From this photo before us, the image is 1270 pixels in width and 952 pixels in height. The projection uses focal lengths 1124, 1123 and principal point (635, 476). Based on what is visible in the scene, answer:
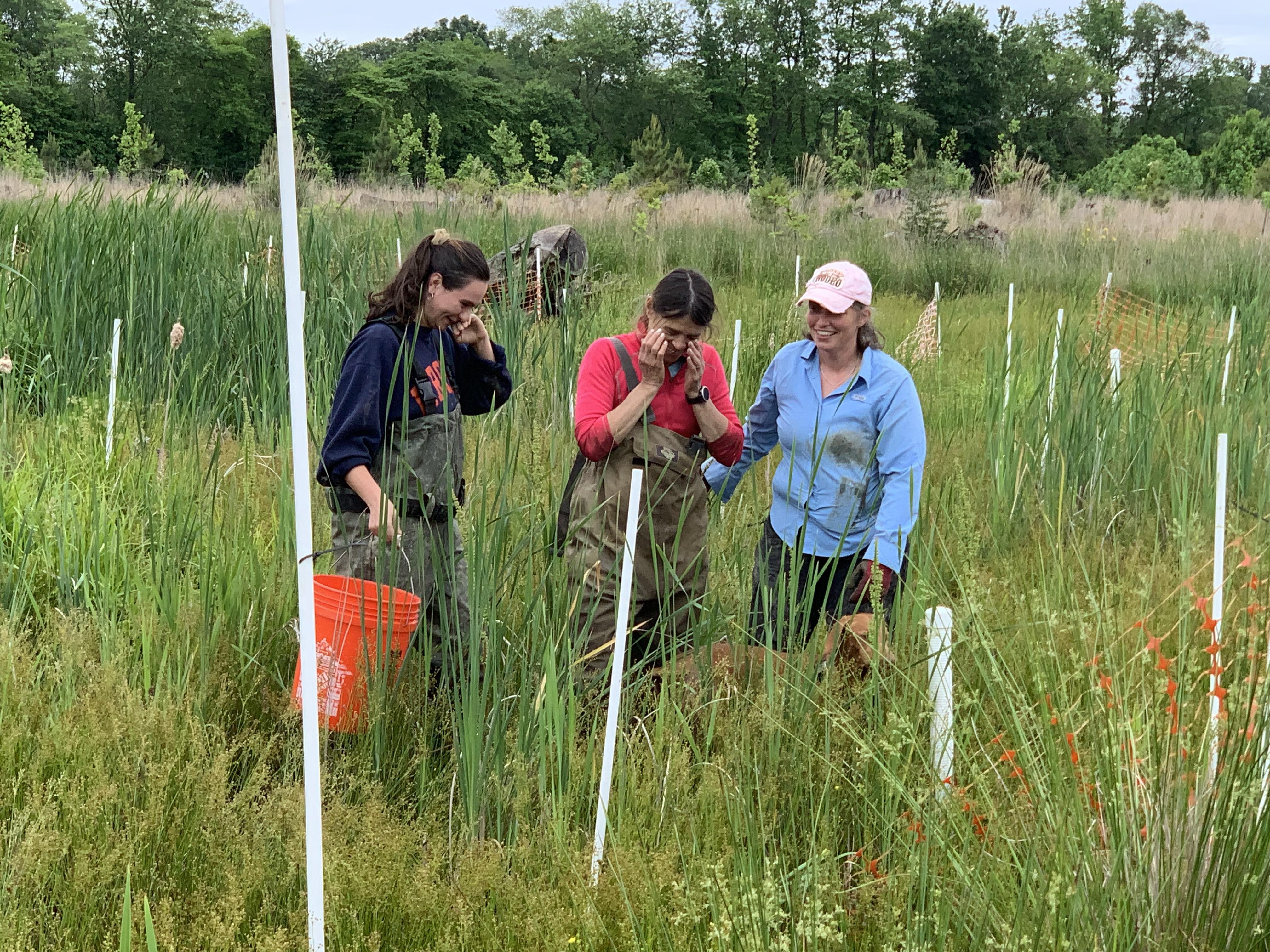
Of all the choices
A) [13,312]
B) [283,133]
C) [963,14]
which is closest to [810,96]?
[963,14]

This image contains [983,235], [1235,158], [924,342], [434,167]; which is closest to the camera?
[924,342]

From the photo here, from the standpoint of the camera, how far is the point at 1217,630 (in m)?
1.63

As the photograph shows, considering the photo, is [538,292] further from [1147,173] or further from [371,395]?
[1147,173]

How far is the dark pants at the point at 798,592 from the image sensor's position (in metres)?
1.92

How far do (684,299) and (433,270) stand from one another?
23.3 inches

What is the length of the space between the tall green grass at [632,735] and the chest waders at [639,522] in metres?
0.13

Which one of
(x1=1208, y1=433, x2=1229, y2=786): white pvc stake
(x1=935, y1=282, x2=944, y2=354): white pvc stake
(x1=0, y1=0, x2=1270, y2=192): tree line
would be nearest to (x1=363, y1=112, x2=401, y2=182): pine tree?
(x1=0, y1=0, x2=1270, y2=192): tree line

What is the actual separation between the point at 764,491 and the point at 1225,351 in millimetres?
1612

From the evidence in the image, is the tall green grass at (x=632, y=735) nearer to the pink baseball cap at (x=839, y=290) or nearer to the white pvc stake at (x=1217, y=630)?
the white pvc stake at (x=1217, y=630)

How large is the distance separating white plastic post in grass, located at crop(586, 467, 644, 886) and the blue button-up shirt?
0.73m

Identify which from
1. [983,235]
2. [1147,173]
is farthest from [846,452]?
[1147,173]

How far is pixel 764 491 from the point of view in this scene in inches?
153

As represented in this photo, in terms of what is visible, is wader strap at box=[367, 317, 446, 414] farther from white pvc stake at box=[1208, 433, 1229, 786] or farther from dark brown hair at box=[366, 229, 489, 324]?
white pvc stake at box=[1208, 433, 1229, 786]

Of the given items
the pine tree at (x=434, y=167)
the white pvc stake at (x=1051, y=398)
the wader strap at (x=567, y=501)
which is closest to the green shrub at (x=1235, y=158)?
the pine tree at (x=434, y=167)
